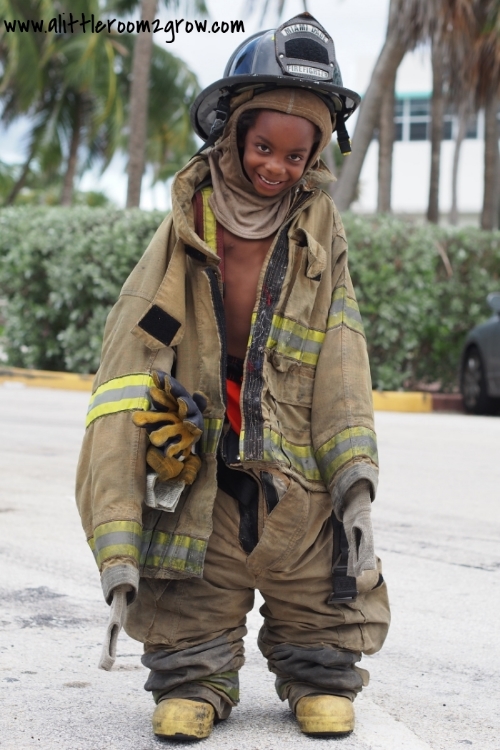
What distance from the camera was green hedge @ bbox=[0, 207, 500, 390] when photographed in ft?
41.3

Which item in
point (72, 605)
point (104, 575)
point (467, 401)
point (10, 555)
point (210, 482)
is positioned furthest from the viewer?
point (467, 401)

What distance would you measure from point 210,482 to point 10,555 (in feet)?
6.79

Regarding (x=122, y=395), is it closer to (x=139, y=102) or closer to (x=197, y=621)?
(x=197, y=621)

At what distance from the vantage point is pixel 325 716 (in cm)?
272

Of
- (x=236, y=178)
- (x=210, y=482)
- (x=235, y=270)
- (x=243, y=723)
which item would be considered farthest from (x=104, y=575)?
(x=236, y=178)

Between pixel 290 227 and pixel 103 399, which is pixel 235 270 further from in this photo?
pixel 103 399

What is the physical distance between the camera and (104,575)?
2.54 metres

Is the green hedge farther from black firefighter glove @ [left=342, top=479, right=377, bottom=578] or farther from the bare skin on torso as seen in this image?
black firefighter glove @ [left=342, top=479, right=377, bottom=578]

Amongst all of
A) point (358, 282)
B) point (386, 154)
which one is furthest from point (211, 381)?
point (386, 154)

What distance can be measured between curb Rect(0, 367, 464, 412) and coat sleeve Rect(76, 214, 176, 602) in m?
8.50

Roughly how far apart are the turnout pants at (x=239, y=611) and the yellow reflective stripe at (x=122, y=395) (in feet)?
1.03

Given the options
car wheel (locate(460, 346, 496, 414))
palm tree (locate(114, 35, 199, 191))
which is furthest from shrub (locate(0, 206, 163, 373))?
palm tree (locate(114, 35, 199, 191))

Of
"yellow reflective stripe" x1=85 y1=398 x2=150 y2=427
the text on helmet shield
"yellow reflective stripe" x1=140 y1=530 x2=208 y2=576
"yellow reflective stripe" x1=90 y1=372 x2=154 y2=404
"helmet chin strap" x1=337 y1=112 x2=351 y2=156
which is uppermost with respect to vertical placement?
the text on helmet shield

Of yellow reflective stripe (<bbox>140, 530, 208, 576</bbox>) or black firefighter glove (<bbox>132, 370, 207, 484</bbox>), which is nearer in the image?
black firefighter glove (<bbox>132, 370, 207, 484</bbox>)
